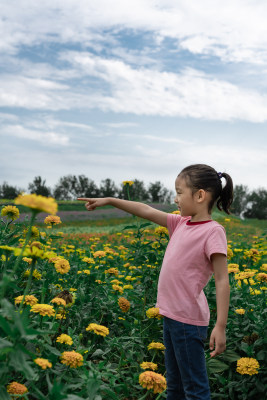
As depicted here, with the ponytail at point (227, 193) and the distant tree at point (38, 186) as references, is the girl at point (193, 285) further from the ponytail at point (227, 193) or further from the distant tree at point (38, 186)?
the distant tree at point (38, 186)

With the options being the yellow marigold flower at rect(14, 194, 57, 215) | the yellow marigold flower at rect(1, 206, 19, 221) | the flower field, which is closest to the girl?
the flower field

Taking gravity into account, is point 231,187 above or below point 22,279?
above

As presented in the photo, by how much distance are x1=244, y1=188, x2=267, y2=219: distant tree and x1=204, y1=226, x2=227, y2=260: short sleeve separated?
40.6 metres

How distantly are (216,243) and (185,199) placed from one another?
291 mm

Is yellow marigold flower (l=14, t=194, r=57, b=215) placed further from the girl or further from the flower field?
the girl

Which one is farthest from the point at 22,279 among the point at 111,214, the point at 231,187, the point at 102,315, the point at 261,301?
the point at 111,214

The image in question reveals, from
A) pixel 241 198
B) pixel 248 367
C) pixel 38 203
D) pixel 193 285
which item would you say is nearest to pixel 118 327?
pixel 248 367

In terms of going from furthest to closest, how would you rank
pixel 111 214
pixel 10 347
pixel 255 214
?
pixel 255 214 → pixel 111 214 → pixel 10 347

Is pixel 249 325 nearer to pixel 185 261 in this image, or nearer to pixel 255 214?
pixel 185 261

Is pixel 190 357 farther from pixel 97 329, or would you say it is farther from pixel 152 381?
pixel 97 329

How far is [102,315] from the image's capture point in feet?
9.27

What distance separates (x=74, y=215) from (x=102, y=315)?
15.6 m

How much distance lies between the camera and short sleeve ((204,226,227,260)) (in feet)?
6.78

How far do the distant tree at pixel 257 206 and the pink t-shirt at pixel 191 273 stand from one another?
40576 millimetres
